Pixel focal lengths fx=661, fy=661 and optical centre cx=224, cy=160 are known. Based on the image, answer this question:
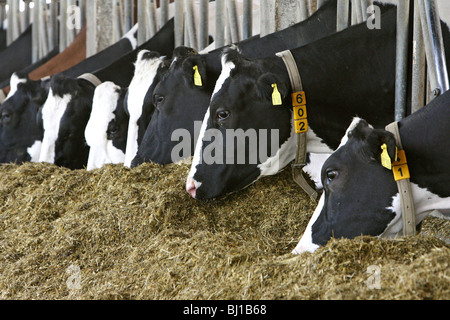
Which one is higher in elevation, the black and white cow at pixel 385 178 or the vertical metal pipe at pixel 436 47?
the vertical metal pipe at pixel 436 47

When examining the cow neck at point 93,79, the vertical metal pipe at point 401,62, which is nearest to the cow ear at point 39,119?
the cow neck at point 93,79

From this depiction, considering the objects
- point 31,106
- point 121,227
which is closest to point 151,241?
point 121,227

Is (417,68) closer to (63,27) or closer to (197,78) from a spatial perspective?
(197,78)

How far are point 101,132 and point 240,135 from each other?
6.76ft

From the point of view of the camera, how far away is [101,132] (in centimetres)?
566

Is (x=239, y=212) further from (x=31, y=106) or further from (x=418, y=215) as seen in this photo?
(x=31, y=106)

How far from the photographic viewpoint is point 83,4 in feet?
32.8

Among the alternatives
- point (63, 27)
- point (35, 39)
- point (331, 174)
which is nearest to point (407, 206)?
point (331, 174)

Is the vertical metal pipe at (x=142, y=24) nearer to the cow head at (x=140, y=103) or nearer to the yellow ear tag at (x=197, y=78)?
the cow head at (x=140, y=103)

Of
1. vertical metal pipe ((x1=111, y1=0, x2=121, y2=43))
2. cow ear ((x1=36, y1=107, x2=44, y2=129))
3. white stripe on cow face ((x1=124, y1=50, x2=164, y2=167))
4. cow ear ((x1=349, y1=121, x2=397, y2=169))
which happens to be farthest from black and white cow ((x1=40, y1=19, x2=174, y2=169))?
cow ear ((x1=349, y1=121, x2=397, y2=169))

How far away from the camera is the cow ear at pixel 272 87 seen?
150 inches

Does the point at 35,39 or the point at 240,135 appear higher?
the point at 35,39
